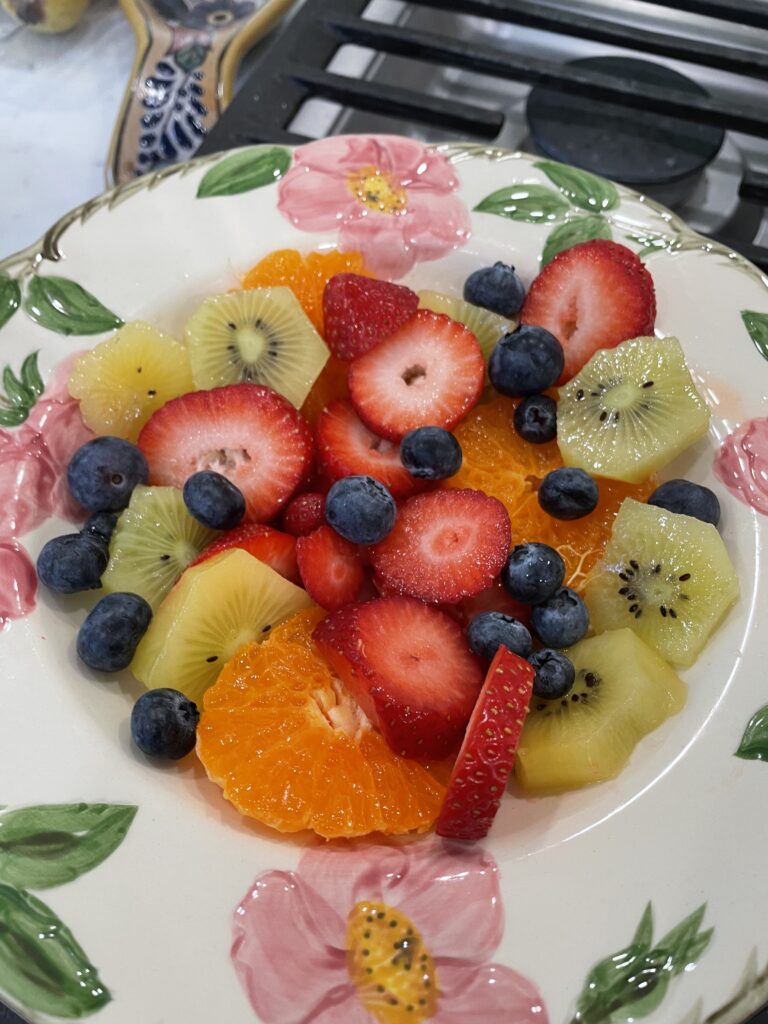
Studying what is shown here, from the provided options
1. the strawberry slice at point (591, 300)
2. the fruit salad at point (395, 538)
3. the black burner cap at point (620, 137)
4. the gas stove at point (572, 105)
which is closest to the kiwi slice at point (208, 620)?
the fruit salad at point (395, 538)

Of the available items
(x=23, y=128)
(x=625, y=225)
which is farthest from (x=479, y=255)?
(x=23, y=128)

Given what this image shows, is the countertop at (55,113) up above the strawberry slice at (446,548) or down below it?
above

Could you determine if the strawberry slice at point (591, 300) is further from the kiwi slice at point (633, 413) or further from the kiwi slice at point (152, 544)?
the kiwi slice at point (152, 544)

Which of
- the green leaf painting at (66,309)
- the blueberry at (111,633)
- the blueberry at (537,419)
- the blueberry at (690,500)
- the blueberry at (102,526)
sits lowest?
the blueberry at (111,633)

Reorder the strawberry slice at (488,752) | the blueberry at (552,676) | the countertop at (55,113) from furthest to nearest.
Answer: the countertop at (55,113) < the blueberry at (552,676) < the strawberry slice at (488,752)

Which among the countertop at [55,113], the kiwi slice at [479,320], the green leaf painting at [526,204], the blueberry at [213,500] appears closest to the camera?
the blueberry at [213,500]

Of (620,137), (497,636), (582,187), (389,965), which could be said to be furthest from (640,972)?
(620,137)

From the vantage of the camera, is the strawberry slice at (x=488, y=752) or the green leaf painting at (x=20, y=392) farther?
the green leaf painting at (x=20, y=392)
